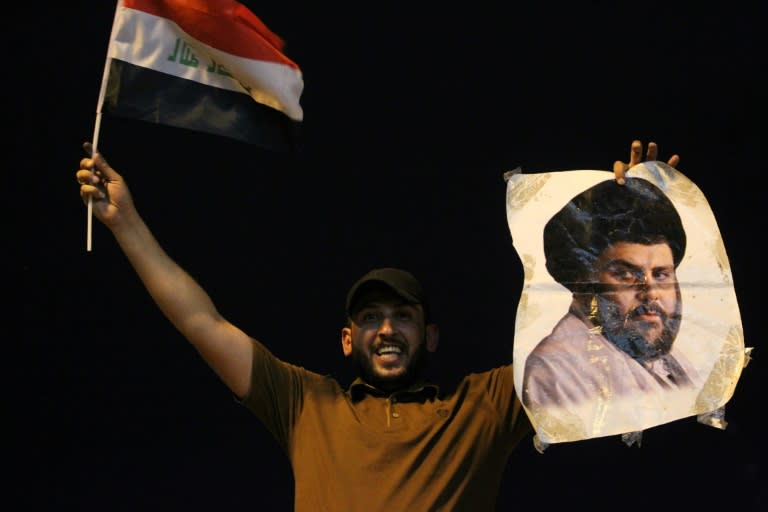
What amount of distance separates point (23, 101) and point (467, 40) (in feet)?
3.38

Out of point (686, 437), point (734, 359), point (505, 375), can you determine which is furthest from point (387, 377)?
point (686, 437)

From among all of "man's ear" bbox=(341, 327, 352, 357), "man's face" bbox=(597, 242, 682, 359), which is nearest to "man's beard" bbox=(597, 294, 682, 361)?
"man's face" bbox=(597, 242, 682, 359)

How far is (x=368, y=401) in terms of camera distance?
257cm

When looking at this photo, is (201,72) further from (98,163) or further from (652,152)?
(652,152)

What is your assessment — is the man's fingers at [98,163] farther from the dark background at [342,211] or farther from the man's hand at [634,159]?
the man's hand at [634,159]

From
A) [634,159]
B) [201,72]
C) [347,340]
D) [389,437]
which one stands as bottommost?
[389,437]

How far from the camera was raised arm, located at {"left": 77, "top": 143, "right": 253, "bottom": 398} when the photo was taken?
2.45 m

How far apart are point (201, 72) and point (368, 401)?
0.71 metres

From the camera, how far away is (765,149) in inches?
124

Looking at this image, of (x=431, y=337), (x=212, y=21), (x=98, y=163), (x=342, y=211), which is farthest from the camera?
(x=342, y=211)

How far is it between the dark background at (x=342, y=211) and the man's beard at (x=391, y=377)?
579 millimetres

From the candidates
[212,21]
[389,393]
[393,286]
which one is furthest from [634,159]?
[212,21]

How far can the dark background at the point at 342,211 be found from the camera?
310 cm

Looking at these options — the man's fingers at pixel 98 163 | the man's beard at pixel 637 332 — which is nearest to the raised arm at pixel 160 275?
the man's fingers at pixel 98 163
